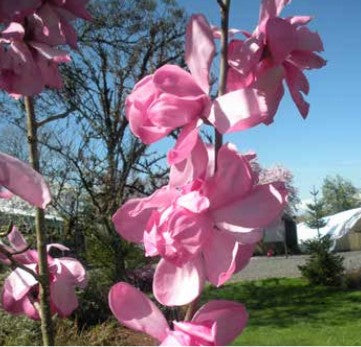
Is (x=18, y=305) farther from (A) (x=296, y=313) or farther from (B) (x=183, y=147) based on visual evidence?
(A) (x=296, y=313)

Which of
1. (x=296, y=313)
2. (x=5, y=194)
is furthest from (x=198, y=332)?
(x=296, y=313)

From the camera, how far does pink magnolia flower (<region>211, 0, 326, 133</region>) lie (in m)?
0.54

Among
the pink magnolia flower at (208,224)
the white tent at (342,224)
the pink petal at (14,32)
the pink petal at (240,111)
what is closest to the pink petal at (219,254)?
the pink magnolia flower at (208,224)

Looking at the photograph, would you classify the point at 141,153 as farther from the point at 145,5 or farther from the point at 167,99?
the point at 167,99

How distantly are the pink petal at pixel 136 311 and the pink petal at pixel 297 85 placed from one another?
25cm

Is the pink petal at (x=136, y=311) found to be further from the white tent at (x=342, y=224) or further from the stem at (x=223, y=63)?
the white tent at (x=342, y=224)

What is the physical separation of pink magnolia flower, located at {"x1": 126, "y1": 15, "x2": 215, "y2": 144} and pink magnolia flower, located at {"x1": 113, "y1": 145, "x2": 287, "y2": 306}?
5 centimetres

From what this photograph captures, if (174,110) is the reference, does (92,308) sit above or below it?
below

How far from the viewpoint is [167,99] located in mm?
510

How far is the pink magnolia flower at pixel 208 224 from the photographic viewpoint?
1.59 ft

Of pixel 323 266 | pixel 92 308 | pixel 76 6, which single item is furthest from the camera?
pixel 323 266

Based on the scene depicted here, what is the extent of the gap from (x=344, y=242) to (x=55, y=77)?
106ft

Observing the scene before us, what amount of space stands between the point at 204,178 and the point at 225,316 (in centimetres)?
13

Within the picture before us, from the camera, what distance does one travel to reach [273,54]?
54 cm
